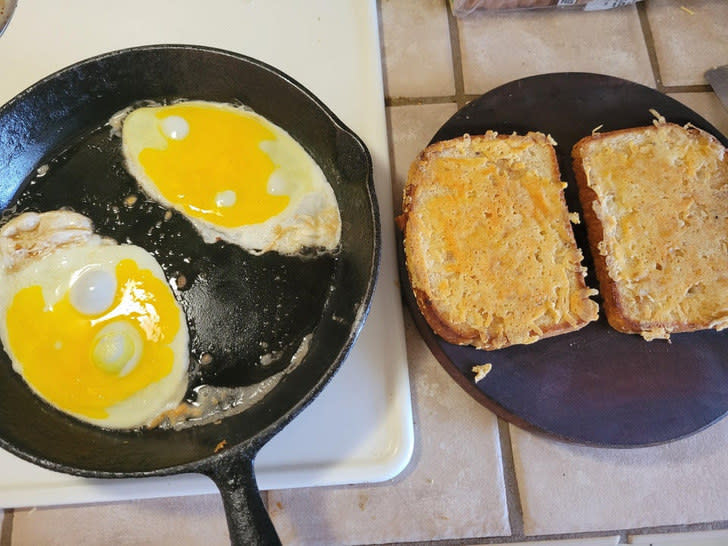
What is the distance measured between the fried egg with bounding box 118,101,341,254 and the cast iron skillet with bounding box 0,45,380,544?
0.02 m

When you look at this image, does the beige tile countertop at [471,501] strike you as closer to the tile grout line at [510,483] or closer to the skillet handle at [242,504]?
the tile grout line at [510,483]

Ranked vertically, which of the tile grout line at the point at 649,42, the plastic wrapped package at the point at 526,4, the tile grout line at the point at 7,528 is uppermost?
the plastic wrapped package at the point at 526,4

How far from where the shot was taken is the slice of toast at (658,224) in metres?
1.11

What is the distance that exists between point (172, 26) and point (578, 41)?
984 millimetres

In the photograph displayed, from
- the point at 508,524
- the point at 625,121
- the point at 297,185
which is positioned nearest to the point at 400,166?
the point at 297,185

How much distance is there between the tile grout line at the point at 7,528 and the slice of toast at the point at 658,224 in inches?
48.3

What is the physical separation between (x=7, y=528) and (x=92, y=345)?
0.40 m

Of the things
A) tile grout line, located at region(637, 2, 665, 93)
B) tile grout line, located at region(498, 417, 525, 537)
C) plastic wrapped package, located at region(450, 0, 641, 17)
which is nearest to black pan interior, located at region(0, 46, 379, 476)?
tile grout line, located at region(498, 417, 525, 537)

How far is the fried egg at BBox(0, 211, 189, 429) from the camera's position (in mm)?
1049

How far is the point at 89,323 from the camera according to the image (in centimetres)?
108

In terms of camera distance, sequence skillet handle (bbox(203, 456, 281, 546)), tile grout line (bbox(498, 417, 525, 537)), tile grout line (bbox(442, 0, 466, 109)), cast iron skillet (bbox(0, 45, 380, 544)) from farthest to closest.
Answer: tile grout line (bbox(442, 0, 466, 109)) < tile grout line (bbox(498, 417, 525, 537)) < cast iron skillet (bbox(0, 45, 380, 544)) < skillet handle (bbox(203, 456, 281, 546))

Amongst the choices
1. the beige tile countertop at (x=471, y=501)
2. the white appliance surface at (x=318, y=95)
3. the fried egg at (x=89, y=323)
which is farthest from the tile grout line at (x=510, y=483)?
the fried egg at (x=89, y=323)

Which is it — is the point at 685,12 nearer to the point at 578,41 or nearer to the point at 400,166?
the point at 578,41

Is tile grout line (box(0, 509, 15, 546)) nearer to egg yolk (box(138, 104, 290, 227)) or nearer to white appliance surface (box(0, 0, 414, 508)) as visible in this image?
white appliance surface (box(0, 0, 414, 508))
